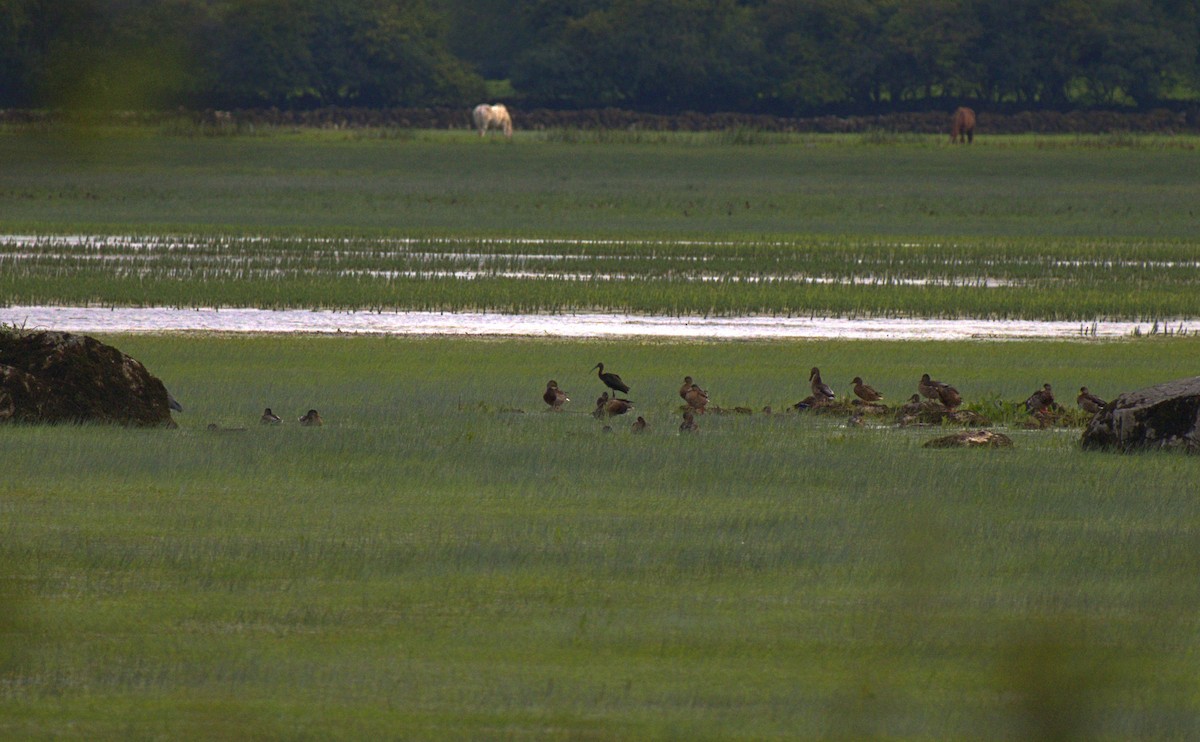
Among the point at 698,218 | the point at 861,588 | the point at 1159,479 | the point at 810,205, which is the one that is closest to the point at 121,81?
the point at 861,588

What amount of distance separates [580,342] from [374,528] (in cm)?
1277

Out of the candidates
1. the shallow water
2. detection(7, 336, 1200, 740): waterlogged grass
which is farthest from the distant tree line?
detection(7, 336, 1200, 740): waterlogged grass

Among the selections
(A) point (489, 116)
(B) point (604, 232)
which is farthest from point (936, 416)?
(A) point (489, 116)

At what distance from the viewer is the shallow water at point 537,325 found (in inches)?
908

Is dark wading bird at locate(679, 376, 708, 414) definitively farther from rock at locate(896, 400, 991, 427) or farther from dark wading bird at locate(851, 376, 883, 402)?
rock at locate(896, 400, 991, 427)

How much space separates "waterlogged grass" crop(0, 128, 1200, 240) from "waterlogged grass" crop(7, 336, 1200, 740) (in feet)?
45.0

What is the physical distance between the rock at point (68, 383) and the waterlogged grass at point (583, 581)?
485 millimetres

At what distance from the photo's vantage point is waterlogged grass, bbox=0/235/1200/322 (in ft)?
84.9

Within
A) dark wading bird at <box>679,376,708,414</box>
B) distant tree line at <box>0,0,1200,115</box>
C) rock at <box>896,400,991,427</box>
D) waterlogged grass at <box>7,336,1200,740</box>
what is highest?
distant tree line at <box>0,0,1200,115</box>

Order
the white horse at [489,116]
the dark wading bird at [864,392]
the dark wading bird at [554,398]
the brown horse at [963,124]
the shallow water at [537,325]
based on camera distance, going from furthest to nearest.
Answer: the white horse at [489,116] → the brown horse at [963,124] → the shallow water at [537,325] → the dark wading bird at [554,398] → the dark wading bird at [864,392]

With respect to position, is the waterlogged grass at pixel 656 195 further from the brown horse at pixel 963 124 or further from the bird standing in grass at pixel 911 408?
the bird standing in grass at pixel 911 408

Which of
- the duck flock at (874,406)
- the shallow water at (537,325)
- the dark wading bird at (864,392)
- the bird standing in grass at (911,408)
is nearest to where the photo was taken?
the duck flock at (874,406)

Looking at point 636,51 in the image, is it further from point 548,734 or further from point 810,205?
point 548,734

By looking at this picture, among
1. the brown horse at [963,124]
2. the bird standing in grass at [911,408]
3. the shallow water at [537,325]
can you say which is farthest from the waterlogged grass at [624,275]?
the brown horse at [963,124]
